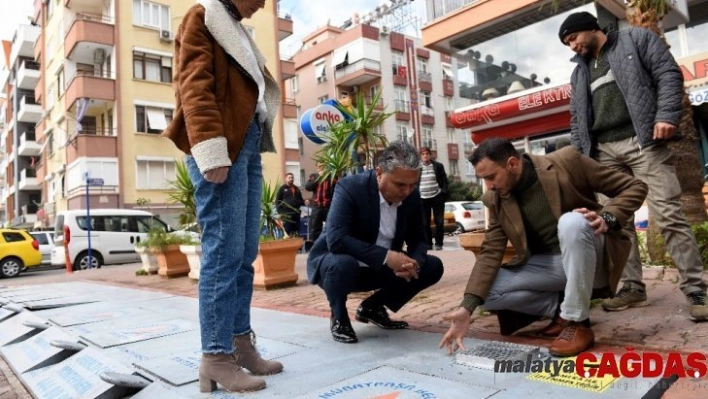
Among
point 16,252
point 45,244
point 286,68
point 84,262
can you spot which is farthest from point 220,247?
point 286,68

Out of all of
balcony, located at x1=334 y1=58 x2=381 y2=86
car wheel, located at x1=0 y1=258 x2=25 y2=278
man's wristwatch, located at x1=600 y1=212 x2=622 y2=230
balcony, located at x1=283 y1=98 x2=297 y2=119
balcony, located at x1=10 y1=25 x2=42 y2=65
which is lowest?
car wheel, located at x1=0 y1=258 x2=25 y2=278

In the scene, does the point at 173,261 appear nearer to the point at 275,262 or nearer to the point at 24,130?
the point at 275,262

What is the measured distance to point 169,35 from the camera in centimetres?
2462

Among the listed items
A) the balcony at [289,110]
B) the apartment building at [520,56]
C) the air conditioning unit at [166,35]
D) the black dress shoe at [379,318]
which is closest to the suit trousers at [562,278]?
the black dress shoe at [379,318]

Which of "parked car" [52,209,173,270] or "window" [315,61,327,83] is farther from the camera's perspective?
"window" [315,61,327,83]

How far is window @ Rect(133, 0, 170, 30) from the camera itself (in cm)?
2377

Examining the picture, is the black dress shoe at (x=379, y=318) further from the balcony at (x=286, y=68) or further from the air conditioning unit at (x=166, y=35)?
the balcony at (x=286, y=68)

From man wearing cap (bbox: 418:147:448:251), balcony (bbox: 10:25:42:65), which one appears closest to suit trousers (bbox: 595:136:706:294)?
man wearing cap (bbox: 418:147:448:251)

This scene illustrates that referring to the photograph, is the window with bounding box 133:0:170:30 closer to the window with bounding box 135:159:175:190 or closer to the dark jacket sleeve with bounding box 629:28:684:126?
the window with bounding box 135:159:175:190

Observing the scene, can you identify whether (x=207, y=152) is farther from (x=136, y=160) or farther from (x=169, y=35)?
(x=169, y=35)

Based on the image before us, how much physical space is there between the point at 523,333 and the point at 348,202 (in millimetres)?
1234

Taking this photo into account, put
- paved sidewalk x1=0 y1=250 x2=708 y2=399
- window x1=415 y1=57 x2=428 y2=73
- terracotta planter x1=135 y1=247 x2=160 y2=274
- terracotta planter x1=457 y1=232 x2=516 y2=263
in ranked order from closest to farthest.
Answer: paved sidewalk x1=0 y1=250 x2=708 y2=399 → terracotta planter x1=457 y1=232 x2=516 y2=263 → terracotta planter x1=135 y1=247 x2=160 y2=274 → window x1=415 y1=57 x2=428 y2=73

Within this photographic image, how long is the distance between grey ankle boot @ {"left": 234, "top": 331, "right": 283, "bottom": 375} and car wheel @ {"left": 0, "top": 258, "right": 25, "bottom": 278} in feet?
49.2

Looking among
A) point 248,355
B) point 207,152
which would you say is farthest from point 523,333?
point 207,152
